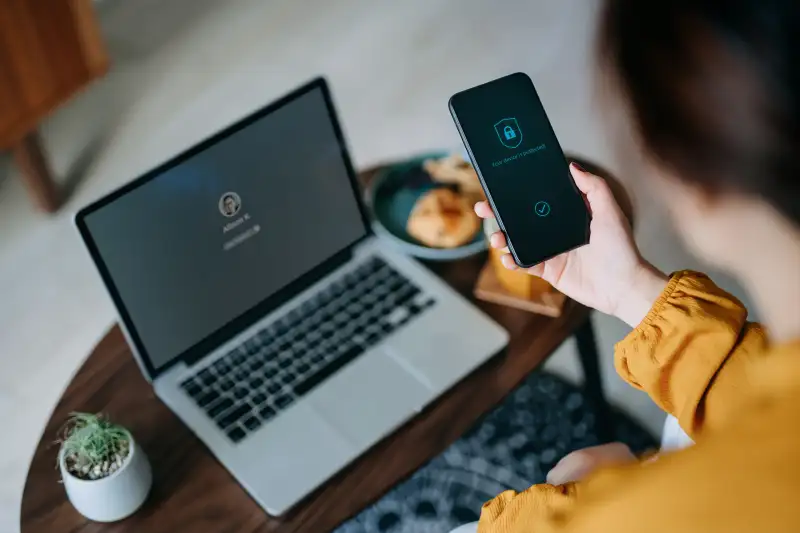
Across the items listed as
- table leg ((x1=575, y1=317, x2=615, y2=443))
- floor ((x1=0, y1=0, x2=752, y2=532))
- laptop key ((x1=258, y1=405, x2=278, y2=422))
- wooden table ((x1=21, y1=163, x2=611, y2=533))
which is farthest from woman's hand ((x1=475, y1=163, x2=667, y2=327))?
floor ((x1=0, y1=0, x2=752, y2=532))

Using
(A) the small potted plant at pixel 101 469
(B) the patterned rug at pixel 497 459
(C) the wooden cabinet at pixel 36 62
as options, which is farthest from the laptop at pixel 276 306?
(C) the wooden cabinet at pixel 36 62

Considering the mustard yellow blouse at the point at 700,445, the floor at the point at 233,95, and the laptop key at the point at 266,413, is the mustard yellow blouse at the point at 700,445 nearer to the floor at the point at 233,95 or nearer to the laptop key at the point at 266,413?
the laptop key at the point at 266,413

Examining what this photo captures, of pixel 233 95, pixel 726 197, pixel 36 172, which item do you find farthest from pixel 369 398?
pixel 233 95

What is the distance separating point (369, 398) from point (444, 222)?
0.92 feet

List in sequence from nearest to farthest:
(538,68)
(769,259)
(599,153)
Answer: (769,259) → (599,153) → (538,68)

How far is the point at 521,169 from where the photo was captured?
Result: 95 cm

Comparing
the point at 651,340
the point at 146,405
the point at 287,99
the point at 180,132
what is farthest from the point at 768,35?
the point at 180,132

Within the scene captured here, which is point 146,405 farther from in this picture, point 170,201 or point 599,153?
point 599,153

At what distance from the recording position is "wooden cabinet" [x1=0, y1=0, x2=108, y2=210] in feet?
6.18

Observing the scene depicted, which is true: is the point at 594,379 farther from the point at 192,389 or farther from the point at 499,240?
the point at 192,389

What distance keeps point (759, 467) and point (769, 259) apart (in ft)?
0.46

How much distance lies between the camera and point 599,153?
2.15 m

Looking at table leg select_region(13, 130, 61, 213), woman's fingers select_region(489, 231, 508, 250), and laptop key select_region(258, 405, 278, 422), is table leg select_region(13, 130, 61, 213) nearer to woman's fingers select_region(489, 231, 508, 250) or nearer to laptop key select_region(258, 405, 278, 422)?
laptop key select_region(258, 405, 278, 422)

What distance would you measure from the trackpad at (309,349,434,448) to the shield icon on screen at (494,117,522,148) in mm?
316
